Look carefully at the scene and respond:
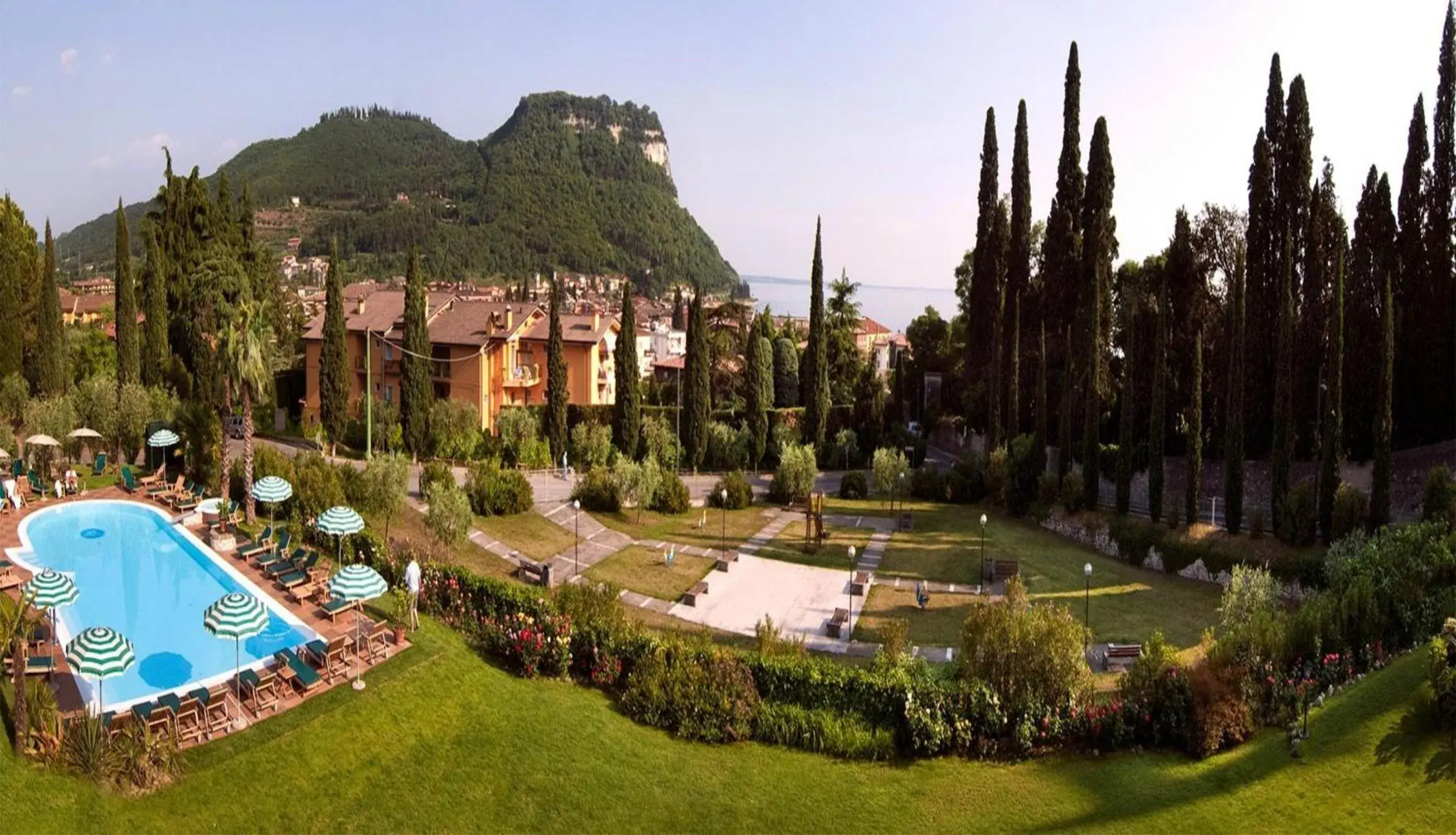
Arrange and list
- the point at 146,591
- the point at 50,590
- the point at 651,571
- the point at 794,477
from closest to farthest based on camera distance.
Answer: the point at 50,590, the point at 146,591, the point at 651,571, the point at 794,477

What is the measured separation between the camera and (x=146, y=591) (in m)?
21.3

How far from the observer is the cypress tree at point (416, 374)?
41.0 meters

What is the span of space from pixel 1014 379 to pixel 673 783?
3233 centimetres

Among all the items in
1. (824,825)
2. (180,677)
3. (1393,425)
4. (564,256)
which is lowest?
(824,825)

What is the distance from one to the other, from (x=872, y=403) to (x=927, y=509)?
1287 centimetres

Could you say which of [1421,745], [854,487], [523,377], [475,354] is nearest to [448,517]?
[854,487]

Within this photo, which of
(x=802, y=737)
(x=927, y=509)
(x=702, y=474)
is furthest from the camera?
(x=702, y=474)

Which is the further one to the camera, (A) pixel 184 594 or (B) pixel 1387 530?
(B) pixel 1387 530

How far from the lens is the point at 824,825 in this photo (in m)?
13.7

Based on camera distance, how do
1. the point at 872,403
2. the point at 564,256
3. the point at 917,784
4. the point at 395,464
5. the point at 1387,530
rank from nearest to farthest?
the point at 917,784
the point at 1387,530
the point at 395,464
the point at 872,403
the point at 564,256

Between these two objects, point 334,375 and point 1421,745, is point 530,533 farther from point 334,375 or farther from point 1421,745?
point 1421,745

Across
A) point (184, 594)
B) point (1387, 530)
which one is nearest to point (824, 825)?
point (184, 594)

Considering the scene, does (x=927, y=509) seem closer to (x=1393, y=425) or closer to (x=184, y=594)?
(x=1393, y=425)

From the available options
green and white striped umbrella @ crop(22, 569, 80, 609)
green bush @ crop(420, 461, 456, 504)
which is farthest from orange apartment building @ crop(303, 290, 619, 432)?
green and white striped umbrella @ crop(22, 569, 80, 609)
